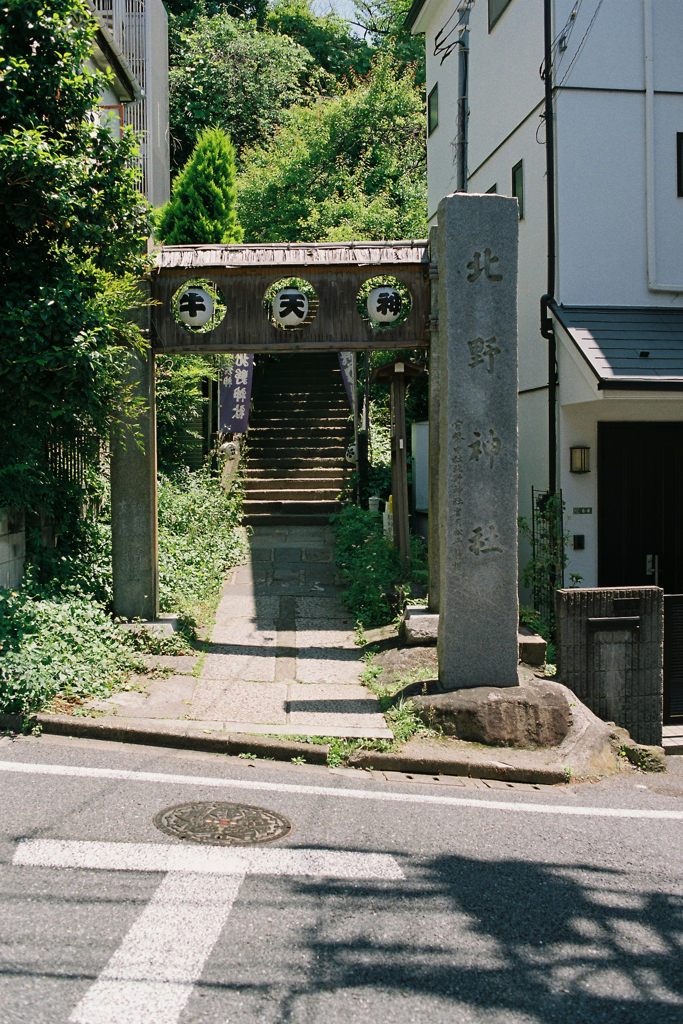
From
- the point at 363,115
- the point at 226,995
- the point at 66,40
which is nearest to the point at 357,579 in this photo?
the point at 66,40

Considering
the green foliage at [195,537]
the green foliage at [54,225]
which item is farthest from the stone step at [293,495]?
the green foliage at [54,225]

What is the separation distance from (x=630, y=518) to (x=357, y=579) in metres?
3.97

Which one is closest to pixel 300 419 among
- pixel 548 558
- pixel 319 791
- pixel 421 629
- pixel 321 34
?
pixel 548 558

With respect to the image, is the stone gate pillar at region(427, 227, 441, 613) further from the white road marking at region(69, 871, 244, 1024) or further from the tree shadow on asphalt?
the white road marking at region(69, 871, 244, 1024)

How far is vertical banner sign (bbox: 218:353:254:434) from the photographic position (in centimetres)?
1850

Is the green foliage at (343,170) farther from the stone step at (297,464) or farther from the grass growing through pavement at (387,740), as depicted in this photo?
the grass growing through pavement at (387,740)

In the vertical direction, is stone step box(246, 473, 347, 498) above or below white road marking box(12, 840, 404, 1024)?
above

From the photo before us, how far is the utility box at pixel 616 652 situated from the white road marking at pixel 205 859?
153 inches

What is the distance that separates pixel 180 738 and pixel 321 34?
37257 millimetres

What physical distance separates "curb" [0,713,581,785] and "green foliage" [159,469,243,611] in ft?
11.2

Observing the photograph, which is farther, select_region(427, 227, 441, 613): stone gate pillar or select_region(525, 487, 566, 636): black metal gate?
select_region(525, 487, 566, 636): black metal gate

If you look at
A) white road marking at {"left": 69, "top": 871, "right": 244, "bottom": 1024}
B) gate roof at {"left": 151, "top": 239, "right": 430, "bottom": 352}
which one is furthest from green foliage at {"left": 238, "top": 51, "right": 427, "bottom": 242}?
white road marking at {"left": 69, "top": 871, "right": 244, "bottom": 1024}

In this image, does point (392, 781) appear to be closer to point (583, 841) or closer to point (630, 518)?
point (583, 841)

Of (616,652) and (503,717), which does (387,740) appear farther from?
(616,652)
